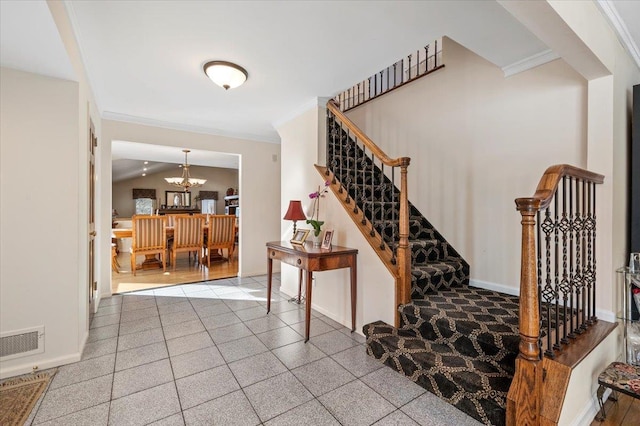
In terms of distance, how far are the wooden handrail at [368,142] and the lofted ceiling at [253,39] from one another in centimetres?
19

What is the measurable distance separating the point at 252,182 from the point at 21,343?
3.45 metres

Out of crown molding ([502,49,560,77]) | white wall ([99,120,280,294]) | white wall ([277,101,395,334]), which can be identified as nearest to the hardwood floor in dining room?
white wall ([99,120,280,294])

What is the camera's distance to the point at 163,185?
1191cm

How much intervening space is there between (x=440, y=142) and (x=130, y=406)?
3468 millimetres

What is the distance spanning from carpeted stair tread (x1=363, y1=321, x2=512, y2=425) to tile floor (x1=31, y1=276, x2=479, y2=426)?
0.07 metres

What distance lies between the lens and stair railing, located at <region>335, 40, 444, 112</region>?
3.33 m

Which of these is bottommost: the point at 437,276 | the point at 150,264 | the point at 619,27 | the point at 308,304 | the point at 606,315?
the point at 150,264

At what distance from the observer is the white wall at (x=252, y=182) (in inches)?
175

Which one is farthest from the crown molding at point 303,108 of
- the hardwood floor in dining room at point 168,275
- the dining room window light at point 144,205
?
the dining room window light at point 144,205

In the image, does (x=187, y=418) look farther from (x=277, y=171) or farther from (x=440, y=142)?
(x=277, y=171)

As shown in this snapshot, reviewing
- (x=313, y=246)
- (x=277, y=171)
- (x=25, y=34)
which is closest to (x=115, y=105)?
(x=25, y=34)

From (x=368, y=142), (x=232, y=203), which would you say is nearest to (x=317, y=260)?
(x=368, y=142)

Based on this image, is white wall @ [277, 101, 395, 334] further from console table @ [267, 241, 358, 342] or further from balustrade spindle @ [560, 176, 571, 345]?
balustrade spindle @ [560, 176, 571, 345]

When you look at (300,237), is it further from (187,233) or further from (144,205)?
(144,205)
